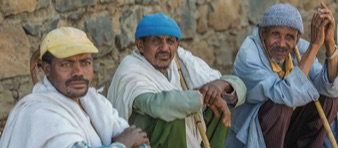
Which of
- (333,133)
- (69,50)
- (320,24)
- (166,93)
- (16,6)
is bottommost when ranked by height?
(333,133)

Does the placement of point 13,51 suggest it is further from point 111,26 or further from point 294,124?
point 294,124

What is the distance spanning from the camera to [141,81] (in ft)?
18.2

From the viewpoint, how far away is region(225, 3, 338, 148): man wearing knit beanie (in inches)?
233

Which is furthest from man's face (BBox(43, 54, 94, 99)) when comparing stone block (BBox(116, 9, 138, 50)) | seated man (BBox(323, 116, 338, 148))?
seated man (BBox(323, 116, 338, 148))

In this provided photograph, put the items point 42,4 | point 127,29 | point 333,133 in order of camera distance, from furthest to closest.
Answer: point 127,29 < point 333,133 < point 42,4

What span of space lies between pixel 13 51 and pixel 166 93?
1136mm

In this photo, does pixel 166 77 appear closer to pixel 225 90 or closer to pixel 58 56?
pixel 225 90

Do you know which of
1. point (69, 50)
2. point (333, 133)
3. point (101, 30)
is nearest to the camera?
point (69, 50)

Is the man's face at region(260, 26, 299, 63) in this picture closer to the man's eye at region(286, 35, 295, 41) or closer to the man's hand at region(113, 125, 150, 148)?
the man's eye at region(286, 35, 295, 41)

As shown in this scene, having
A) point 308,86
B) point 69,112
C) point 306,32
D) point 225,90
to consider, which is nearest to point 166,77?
point 225,90

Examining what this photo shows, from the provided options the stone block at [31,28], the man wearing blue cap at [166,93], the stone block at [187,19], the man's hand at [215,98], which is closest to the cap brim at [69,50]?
the man wearing blue cap at [166,93]

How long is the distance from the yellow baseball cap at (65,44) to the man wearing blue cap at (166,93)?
83cm

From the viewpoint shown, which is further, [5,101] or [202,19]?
[202,19]

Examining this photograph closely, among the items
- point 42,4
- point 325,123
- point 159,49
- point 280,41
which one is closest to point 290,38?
point 280,41
